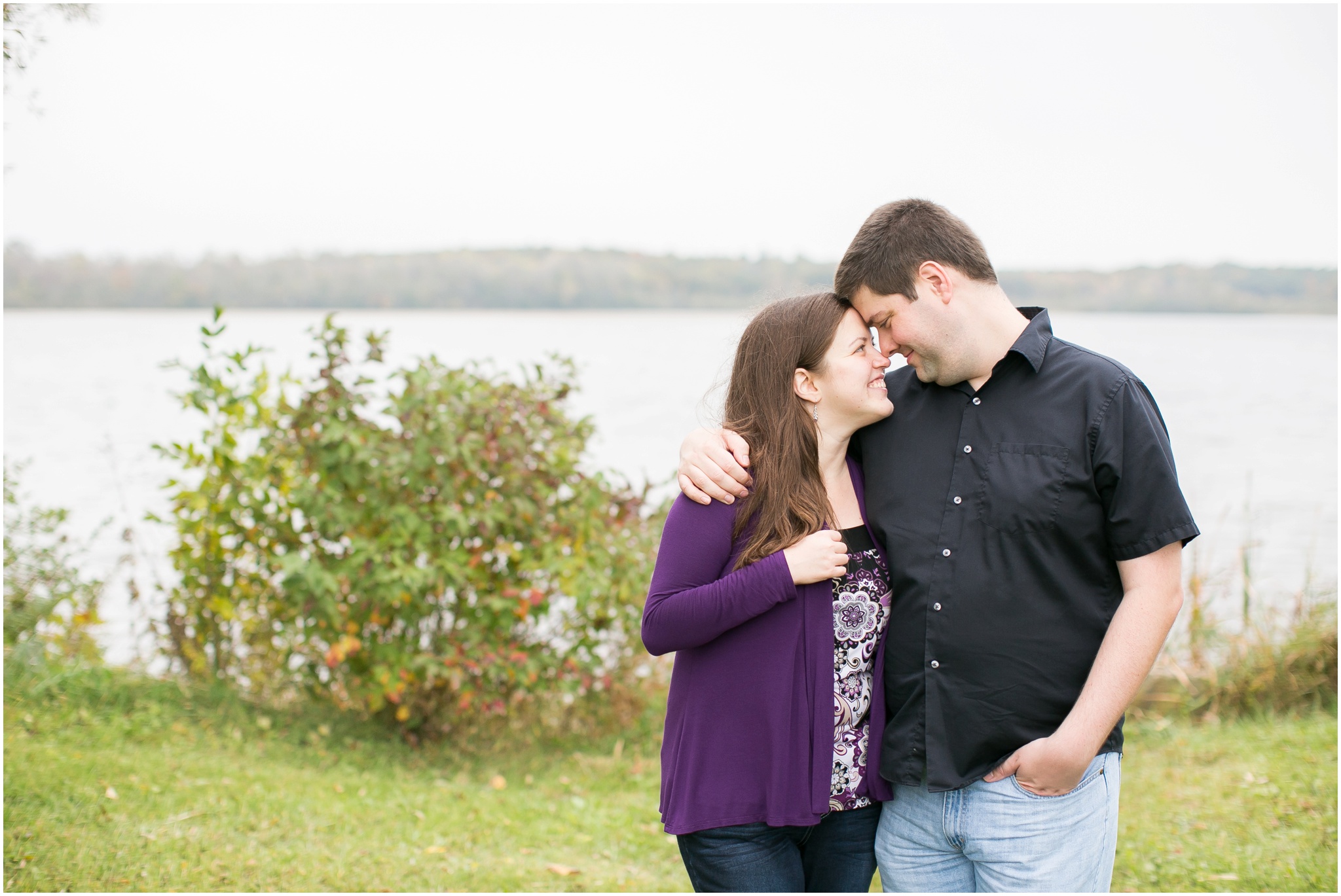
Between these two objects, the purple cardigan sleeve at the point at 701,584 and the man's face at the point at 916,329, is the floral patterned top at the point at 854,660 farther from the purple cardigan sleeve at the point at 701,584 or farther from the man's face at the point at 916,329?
the man's face at the point at 916,329

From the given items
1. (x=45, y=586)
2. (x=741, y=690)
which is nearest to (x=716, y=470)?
(x=741, y=690)

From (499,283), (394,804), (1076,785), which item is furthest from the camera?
(499,283)

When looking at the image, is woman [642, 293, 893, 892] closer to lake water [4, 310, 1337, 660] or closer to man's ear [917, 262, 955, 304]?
man's ear [917, 262, 955, 304]

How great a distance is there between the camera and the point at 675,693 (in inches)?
89.6

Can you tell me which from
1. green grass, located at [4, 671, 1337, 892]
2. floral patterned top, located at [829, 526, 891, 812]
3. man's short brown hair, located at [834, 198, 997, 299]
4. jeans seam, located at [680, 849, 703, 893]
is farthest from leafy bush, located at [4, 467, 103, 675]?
man's short brown hair, located at [834, 198, 997, 299]

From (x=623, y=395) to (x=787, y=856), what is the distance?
656cm

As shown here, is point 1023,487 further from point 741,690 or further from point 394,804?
point 394,804

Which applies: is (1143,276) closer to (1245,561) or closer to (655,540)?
(1245,561)

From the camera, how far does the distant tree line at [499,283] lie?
874 centimetres

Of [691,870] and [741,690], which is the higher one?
[741,690]

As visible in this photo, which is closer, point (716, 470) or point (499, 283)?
point (716, 470)

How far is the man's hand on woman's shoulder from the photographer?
7.09 ft

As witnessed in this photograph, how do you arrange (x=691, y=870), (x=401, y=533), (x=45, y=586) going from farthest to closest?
(x=45, y=586) → (x=401, y=533) → (x=691, y=870)

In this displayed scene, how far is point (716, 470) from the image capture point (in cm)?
216
